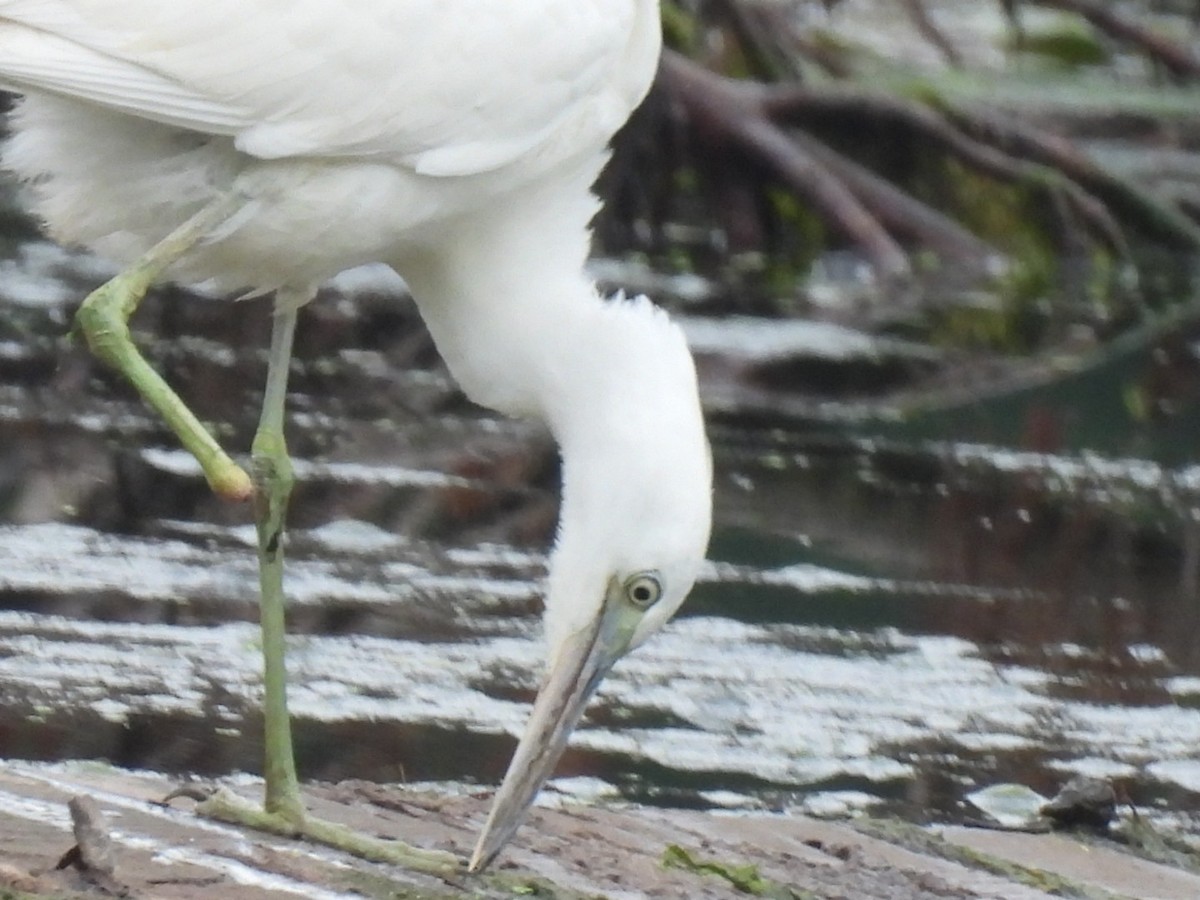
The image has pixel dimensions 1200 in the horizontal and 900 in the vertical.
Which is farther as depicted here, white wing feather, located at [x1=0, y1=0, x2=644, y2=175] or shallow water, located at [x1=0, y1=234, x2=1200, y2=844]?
shallow water, located at [x1=0, y1=234, x2=1200, y2=844]

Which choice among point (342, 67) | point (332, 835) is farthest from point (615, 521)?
point (342, 67)

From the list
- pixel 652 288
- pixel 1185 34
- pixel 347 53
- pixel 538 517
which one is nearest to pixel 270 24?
pixel 347 53

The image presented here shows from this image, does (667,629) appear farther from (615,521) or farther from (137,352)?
(137,352)

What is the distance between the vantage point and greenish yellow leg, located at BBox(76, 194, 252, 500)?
6047 millimetres

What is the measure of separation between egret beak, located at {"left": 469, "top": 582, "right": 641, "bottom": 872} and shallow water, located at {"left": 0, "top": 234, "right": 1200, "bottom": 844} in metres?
1.31

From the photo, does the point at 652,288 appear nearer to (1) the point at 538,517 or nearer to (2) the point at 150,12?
(1) the point at 538,517

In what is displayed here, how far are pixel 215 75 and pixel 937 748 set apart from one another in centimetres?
320

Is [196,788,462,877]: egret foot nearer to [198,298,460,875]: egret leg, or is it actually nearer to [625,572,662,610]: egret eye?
[198,298,460,875]: egret leg

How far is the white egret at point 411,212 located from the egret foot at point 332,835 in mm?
11

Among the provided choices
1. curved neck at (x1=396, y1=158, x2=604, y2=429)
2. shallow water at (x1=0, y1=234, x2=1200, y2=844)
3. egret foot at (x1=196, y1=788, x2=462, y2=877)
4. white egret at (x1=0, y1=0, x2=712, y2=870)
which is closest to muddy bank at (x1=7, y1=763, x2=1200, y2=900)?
egret foot at (x1=196, y1=788, x2=462, y2=877)

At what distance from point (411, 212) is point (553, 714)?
1320 mm

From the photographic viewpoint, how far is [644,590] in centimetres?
594

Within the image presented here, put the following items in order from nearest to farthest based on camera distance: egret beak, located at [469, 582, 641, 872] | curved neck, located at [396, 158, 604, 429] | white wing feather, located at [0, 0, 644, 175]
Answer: egret beak, located at [469, 582, 641, 872], white wing feather, located at [0, 0, 644, 175], curved neck, located at [396, 158, 604, 429]

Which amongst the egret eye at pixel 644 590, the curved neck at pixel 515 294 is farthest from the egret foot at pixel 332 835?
the curved neck at pixel 515 294
